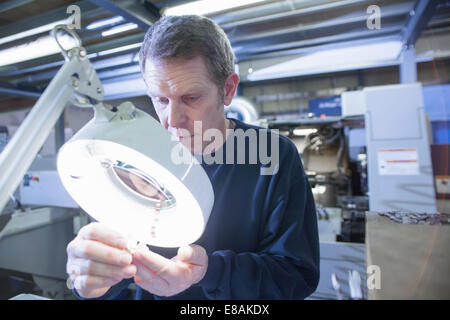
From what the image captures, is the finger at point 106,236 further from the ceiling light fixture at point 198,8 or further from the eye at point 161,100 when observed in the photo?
the ceiling light fixture at point 198,8

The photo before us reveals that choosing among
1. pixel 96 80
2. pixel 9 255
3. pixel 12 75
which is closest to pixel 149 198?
pixel 96 80

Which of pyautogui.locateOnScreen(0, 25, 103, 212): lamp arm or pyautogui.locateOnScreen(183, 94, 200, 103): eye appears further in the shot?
pyautogui.locateOnScreen(183, 94, 200, 103): eye

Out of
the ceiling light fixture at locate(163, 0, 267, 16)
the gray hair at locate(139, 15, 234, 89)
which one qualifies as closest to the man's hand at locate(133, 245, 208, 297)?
the gray hair at locate(139, 15, 234, 89)

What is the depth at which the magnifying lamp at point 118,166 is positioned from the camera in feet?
0.90

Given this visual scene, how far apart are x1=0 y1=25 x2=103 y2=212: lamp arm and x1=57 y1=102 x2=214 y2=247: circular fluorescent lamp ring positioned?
0.08 metres

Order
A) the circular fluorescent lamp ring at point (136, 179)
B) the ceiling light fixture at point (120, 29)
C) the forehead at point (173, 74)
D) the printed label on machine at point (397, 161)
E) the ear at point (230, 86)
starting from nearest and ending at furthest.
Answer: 1. the circular fluorescent lamp ring at point (136, 179)
2. the forehead at point (173, 74)
3. the ear at point (230, 86)
4. the ceiling light fixture at point (120, 29)
5. the printed label on machine at point (397, 161)

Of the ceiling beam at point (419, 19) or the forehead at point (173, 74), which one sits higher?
the ceiling beam at point (419, 19)

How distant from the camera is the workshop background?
1.80 ft

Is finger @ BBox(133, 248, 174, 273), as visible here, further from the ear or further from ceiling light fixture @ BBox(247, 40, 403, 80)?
ceiling light fixture @ BBox(247, 40, 403, 80)

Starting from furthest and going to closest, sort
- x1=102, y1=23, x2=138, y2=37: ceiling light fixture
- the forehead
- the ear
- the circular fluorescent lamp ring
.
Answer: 1. x1=102, y1=23, x2=138, y2=37: ceiling light fixture
2. the ear
3. the forehead
4. the circular fluorescent lamp ring

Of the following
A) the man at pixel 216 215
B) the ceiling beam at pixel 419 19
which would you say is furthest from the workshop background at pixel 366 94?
the man at pixel 216 215

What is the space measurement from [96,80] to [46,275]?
1843 millimetres

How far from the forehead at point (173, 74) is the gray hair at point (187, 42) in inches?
0.4
